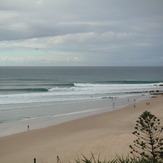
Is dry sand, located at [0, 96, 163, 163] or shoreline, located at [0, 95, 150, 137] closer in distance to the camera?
dry sand, located at [0, 96, 163, 163]

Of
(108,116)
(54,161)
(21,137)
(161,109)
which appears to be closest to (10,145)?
(21,137)

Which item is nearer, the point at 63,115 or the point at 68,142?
the point at 68,142

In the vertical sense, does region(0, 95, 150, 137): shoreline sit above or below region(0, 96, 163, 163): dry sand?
above

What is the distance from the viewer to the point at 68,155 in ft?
45.8

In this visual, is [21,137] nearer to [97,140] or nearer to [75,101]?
[97,140]

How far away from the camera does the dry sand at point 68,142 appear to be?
13906mm

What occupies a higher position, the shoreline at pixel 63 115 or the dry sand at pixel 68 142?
the shoreline at pixel 63 115

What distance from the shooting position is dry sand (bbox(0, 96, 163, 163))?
13906mm

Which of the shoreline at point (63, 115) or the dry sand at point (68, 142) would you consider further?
the shoreline at point (63, 115)

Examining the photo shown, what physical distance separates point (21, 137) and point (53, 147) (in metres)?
A: 3.23

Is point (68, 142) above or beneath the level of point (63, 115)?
beneath

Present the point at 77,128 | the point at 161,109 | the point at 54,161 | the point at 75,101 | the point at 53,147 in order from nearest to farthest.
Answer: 1. the point at 54,161
2. the point at 53,147
3. the point at 77,128
4. the point at 161,109
5. the point at 75,101

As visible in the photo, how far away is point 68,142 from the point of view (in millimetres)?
16266

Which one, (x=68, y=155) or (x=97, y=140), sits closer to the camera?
(x=68, y=155)
